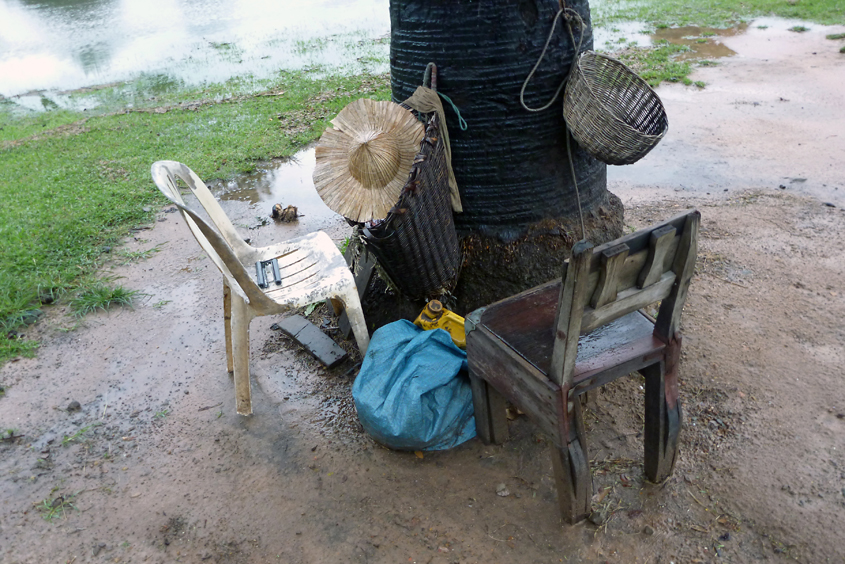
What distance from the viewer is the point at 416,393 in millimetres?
2699

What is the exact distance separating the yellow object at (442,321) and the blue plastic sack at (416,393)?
13cm

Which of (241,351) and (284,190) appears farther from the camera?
(284,190)

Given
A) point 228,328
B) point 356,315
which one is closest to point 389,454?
point 356,315

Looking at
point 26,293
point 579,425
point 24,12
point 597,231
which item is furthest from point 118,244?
point 24,12

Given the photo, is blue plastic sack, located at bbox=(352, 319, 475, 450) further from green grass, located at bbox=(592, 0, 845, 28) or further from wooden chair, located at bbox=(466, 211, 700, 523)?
green grass, located at bbox=(592, 0, 845, 28)

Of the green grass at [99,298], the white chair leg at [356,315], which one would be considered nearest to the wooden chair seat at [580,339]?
the white chair leg at [356,315]

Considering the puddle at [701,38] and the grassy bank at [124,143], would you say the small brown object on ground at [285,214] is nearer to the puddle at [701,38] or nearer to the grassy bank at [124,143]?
the grassy bank at [124,143]

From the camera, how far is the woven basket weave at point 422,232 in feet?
8.71

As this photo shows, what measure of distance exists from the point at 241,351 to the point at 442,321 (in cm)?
104

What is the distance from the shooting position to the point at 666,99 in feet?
24.1

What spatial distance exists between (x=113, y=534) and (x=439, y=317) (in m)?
1.79

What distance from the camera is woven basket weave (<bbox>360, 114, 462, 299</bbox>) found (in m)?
2.66

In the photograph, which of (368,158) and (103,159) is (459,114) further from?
(103,159)

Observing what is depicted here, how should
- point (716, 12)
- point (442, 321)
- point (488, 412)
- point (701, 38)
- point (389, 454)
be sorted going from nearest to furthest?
point (488, 412) < point (389, 454) < point (442, 321) < point (701, 38) < point (716, 12)
